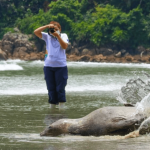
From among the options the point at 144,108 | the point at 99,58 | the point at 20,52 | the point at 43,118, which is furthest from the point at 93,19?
the point at 144,108

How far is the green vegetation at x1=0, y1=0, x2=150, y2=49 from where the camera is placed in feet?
189

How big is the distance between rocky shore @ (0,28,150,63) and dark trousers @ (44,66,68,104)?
43773 mm

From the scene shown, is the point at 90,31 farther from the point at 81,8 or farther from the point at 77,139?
the point at 77,139

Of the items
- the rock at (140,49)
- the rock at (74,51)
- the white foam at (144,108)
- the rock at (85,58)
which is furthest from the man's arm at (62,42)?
the rock at (140,49)

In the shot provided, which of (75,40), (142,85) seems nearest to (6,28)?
(75,40)

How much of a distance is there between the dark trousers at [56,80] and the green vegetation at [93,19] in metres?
48.6

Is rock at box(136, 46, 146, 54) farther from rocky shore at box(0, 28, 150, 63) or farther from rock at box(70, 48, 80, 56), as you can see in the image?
rock at box(70, 48, 80, 56)

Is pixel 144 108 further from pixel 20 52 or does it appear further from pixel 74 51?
pixel 20 52

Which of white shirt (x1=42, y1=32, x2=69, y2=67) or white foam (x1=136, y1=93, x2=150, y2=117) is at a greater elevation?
white shirt (x1=42, y1=32, x2=69, y2=67)

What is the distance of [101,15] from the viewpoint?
61.2 m

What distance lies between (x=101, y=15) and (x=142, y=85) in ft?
Result: 173

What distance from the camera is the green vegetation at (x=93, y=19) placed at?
57594 millimetres

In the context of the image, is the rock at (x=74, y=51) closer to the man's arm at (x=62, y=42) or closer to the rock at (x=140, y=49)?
the rock at (x=140, y=49)

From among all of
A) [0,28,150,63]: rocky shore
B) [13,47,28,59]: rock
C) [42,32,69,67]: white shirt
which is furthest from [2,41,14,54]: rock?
[42,32,69,67]: white shirt
